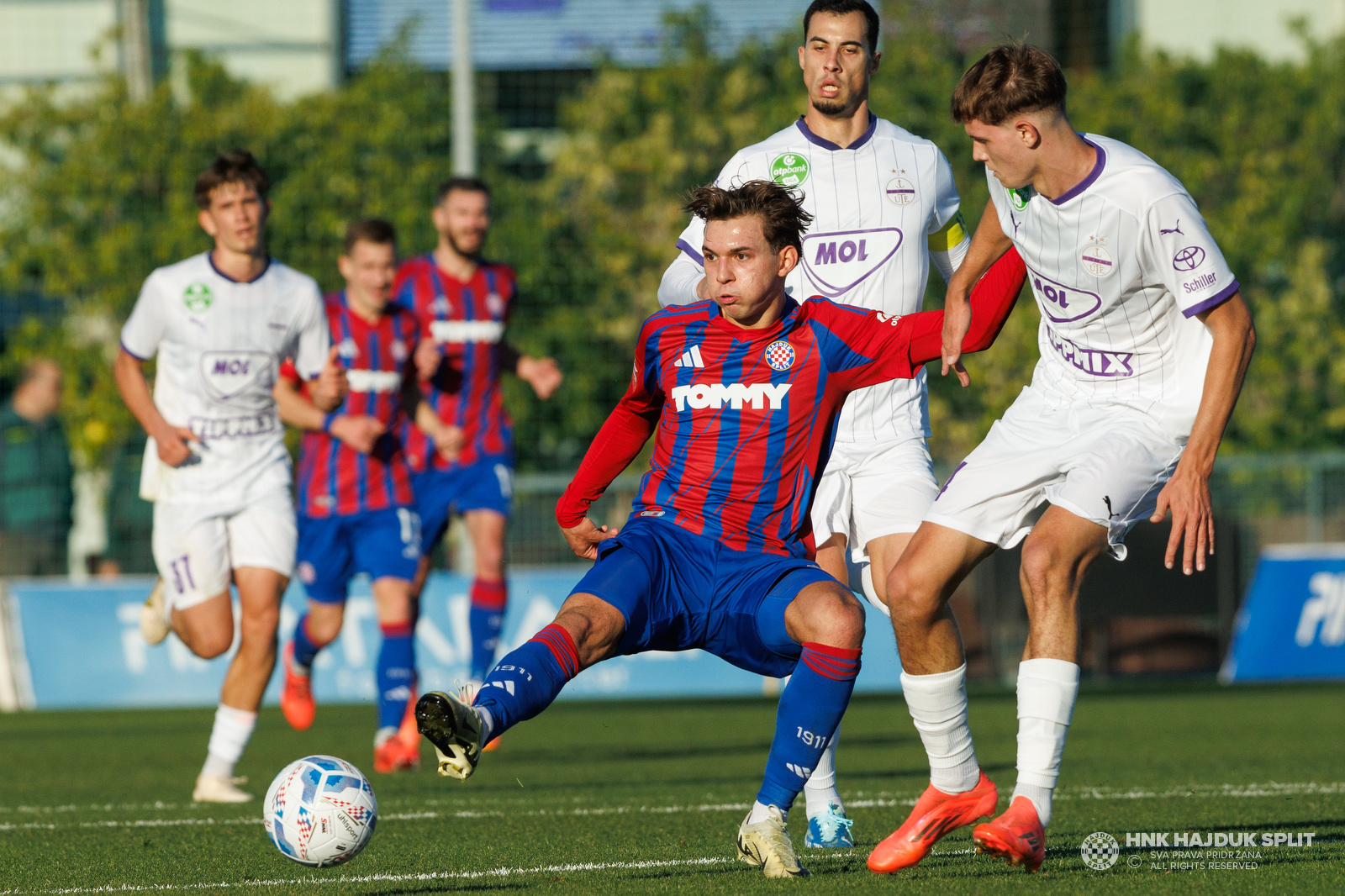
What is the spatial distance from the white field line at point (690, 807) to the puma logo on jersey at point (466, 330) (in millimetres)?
3560

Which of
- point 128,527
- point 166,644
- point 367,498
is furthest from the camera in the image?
point 128,527

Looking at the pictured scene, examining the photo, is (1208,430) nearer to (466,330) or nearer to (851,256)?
(851,256)

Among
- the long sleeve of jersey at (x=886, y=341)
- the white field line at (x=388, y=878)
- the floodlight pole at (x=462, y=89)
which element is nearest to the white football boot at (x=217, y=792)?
the white field line at (x=388, y=878)

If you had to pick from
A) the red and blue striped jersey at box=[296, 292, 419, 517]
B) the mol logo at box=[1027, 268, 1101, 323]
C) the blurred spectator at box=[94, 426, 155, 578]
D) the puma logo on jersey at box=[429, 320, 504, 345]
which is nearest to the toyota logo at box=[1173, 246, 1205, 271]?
the mol logo at box=[1027, 268, 1101, 323]

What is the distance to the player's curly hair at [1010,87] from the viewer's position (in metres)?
4.61

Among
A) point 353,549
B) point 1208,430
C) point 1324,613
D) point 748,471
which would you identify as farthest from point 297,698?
point 1324,613

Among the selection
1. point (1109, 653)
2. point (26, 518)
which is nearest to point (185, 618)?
point (26, 518)

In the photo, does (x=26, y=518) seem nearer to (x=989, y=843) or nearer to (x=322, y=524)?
(x=322, y=524)

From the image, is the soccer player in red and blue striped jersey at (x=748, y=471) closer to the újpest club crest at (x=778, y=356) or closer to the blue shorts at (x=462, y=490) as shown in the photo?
the újpest club crest at (x=778, y=356)

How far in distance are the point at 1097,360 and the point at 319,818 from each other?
2478 mm

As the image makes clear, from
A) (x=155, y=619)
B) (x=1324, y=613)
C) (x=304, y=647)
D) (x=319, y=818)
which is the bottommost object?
(x=1324, y=613)

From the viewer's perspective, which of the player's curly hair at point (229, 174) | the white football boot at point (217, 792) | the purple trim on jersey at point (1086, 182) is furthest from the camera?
the player's curly hair at point (229, 174)

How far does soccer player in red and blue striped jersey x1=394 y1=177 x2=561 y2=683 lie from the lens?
30.7 feet

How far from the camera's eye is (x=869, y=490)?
5766 mm
